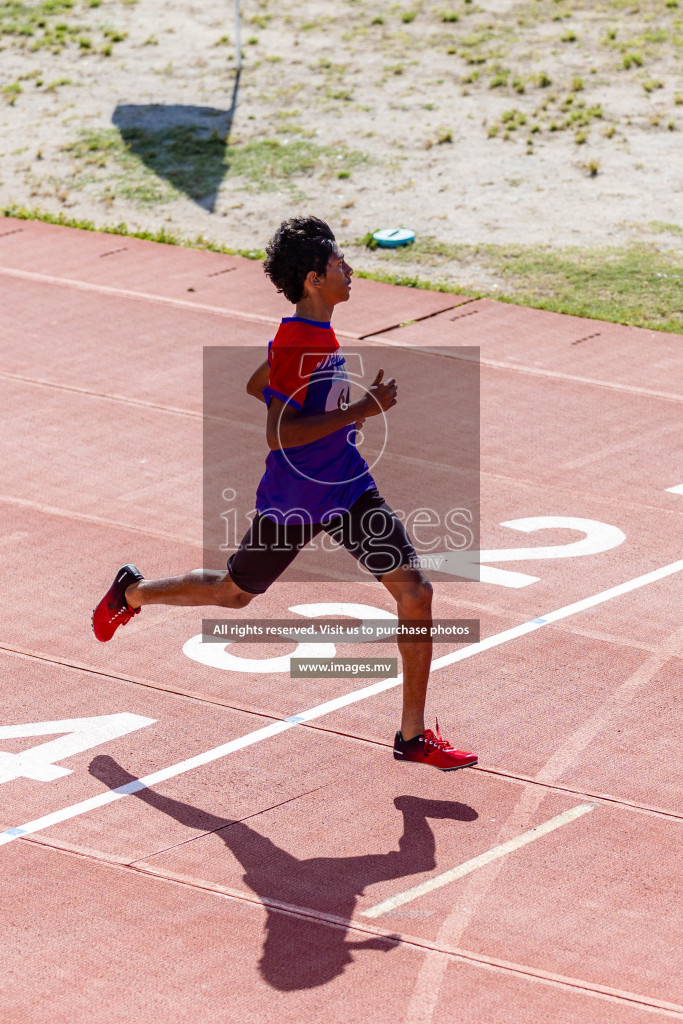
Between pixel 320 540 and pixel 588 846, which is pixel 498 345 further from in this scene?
pixel 588 846

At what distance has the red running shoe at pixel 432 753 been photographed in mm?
6102

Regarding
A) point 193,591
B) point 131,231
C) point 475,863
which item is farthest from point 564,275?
point 475,863

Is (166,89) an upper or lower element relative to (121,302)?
upper

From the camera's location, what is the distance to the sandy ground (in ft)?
56.7

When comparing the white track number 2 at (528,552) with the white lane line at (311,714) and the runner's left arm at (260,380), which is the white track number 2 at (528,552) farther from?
the runner's left arm at (260,380)

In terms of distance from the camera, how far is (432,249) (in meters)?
15.8

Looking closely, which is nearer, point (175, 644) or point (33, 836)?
point (33, 836)

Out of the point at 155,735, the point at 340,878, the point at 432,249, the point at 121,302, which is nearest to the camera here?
the point at 340,878

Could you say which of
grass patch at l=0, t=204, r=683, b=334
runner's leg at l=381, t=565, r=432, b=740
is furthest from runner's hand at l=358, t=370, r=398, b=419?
grass patch at l=0, t=204, r=683, b=334

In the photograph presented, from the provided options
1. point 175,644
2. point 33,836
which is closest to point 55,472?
point 175,644

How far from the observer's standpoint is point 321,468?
5984 mm

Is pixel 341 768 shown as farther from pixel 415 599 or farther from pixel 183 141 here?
pixel 183 141

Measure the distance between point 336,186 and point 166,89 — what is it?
5.37 m

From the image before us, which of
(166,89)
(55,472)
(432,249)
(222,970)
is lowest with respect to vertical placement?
(222,970)
